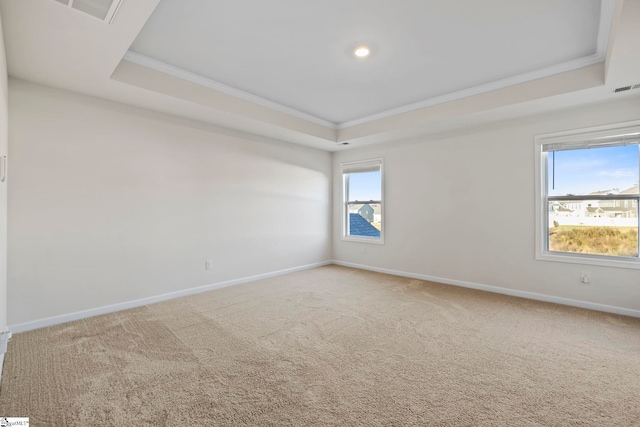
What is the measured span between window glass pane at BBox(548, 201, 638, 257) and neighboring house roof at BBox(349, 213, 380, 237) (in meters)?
2.61

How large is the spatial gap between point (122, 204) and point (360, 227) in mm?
3903

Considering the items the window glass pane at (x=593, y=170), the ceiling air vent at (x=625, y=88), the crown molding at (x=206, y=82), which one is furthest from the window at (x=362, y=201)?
the ceiling air vent at (x=625, y=88)

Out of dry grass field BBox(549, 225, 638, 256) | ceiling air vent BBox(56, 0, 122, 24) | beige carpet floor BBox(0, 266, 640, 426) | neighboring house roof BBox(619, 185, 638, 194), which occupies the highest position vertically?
ceiling air vent BBox(56, 0, 122, 24)

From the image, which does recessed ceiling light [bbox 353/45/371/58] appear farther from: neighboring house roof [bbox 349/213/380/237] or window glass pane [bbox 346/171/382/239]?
neighboring house roof [bbox 349/213/380/237]

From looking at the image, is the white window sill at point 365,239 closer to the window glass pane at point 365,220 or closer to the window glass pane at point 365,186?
the window glass pane at point 365,220

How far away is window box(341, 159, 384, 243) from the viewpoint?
532 cm

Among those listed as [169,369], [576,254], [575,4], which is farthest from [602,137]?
[169,369]

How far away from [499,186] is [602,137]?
111cm

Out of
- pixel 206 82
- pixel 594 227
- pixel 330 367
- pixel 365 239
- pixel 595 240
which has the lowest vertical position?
pixel 330 367

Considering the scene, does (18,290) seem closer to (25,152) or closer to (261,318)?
(25,152)

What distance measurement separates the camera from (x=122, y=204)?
327 centimetres

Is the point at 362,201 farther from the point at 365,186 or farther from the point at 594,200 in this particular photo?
the point at 594,200

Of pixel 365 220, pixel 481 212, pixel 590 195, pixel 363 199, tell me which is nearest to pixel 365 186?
pixel 363 199

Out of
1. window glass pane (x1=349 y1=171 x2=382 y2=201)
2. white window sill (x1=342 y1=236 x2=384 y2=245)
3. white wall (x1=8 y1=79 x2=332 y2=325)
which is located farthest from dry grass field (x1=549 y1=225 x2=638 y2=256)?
white wall (x1=8 y1=79 x2=332 y2=325)
